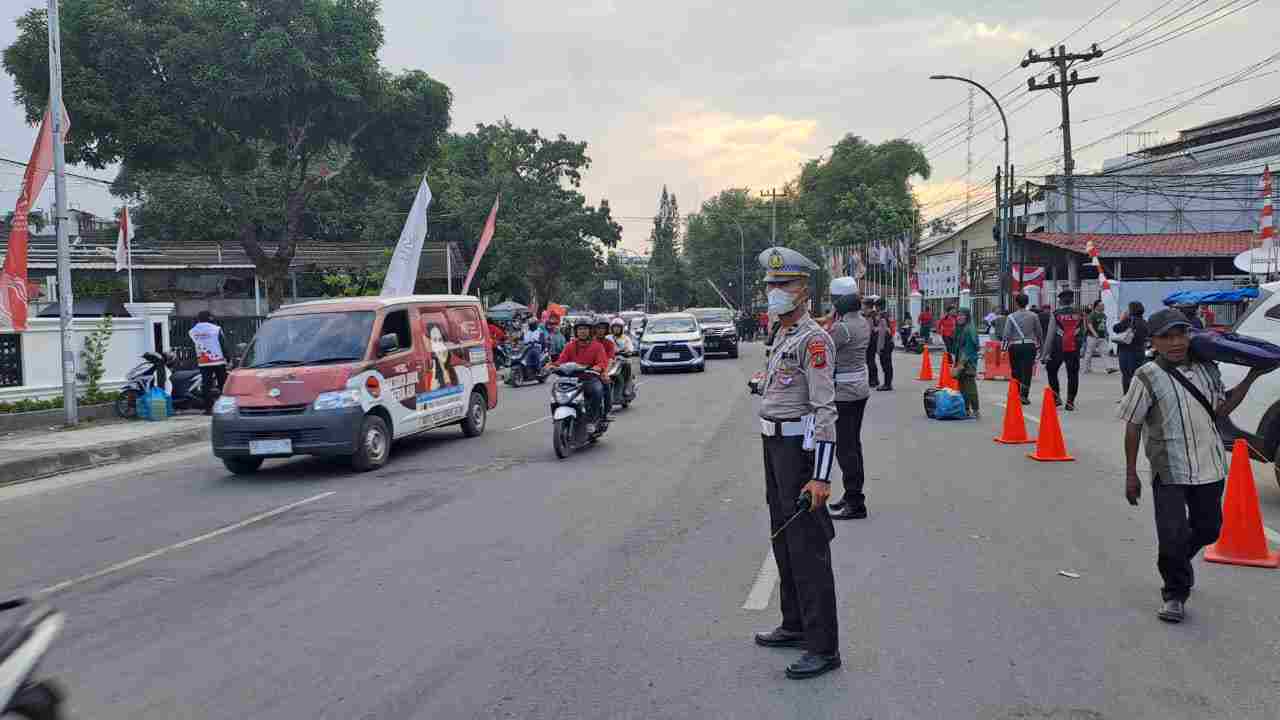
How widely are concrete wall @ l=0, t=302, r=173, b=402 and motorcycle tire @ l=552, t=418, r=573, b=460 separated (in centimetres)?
1035

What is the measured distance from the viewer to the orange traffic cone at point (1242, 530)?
656 cm

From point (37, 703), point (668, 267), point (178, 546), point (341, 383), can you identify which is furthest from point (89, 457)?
point (668, 267)

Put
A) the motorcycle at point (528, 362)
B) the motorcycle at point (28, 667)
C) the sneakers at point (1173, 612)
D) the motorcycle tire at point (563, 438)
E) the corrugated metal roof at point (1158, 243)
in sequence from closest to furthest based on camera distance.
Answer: the motorcycle at point (28, 667), the sneakers at point (1173, 612), the motorcycle tire at point (563, 438), the motorcycle at point (528, 362), the corrugated metal roof at point (1158, 243)

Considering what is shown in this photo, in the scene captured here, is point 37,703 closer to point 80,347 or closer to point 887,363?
point 80,347

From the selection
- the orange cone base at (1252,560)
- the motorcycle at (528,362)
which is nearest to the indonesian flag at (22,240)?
the motorcycle at (528,362)

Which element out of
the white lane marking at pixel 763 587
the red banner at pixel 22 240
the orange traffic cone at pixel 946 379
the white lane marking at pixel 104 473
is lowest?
the white lane marking at pixel 763 587

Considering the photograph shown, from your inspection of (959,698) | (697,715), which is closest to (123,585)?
(697,715)

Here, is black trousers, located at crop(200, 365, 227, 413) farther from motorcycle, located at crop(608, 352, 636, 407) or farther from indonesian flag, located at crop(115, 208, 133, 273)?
motorcycle, located at crop(608, 352, 636, 407)

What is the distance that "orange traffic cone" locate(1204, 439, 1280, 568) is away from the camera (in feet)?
21.5

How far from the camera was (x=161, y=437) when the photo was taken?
14703 millimetres

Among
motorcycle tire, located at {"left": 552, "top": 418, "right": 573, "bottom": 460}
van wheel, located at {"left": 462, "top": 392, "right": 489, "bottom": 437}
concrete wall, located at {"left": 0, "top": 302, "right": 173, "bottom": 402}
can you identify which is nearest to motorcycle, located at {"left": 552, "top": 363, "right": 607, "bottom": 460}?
motorcycle tire, located at {"left": 552, "top": 418, "right": 573, "bottom": 460}

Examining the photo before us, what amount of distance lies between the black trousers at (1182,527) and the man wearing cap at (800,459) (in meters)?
2.05

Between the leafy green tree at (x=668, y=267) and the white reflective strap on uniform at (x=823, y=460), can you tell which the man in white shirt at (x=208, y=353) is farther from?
the leafy green tree at (x=668, y=267)

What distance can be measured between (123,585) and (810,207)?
72834mm
